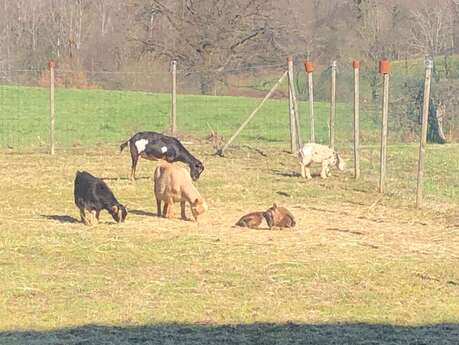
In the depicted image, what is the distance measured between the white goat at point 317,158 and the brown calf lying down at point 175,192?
4.90m

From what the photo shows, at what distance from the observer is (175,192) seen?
1233cm

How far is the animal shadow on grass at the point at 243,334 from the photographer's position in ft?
21.5

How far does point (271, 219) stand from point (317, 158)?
5.78m

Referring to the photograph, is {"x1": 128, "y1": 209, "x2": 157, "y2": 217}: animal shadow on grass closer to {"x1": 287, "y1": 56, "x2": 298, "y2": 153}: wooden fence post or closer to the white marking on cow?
the white marking on cow

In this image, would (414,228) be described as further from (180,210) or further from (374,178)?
(374,178)

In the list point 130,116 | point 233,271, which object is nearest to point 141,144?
point 233,271

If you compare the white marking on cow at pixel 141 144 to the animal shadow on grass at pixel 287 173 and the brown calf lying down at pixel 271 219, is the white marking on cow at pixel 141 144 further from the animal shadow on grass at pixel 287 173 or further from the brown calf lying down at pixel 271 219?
the brown calf lying down at pixel 271 219

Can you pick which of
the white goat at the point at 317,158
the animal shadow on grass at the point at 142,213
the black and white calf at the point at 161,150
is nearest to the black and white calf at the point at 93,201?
the animal shadow on grass at the point at 142,213

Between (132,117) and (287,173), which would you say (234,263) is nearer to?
(287,173)

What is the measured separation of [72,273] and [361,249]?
330 centimetres

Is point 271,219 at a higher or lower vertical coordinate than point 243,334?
higher

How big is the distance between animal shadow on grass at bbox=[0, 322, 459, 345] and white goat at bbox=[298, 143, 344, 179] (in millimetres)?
9997

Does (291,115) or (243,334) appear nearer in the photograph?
(243,334)

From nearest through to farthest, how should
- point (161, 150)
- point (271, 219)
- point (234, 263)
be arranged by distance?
point (234, 263), point (271, 219), point (161, 150)
